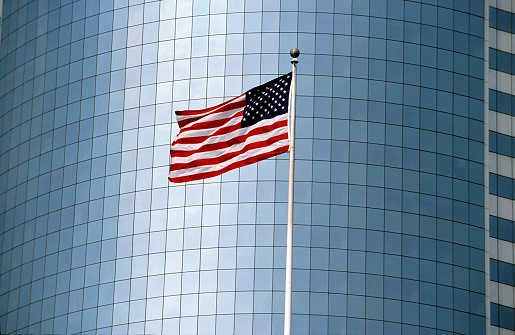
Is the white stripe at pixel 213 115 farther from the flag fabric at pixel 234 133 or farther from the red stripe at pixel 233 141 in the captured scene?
the red stripe at pixel 233 141

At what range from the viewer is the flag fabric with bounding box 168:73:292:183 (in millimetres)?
45062

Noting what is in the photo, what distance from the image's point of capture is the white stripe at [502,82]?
8550 centimetres

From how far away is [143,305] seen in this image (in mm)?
78438

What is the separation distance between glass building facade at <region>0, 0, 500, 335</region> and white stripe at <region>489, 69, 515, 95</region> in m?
0.13

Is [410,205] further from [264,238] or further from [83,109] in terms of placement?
[83,109]

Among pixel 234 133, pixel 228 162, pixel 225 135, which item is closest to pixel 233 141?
pixel 234 133

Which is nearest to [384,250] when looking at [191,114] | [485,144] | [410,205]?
[410,205]

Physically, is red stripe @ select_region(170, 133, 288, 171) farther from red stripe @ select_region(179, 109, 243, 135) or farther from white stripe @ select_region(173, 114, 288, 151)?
red stripe @ select_region(179, 109, 243, 135)

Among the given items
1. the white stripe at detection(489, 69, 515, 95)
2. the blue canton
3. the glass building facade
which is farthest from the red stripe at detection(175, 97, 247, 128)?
the white stripe at detection(489, 69, 515, 95)

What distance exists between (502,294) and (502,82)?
53.1 feet

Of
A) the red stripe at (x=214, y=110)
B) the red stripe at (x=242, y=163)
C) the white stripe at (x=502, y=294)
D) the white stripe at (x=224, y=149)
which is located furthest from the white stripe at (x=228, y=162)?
the white stripe at (x=502, y=294)

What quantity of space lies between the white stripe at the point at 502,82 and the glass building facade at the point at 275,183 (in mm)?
135

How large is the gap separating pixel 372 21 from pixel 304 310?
866 inches

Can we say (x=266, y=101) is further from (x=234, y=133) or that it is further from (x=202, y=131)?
(x=202, y=131)
